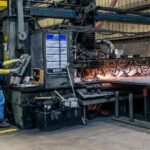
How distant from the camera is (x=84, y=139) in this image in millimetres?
4508

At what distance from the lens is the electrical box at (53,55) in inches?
202

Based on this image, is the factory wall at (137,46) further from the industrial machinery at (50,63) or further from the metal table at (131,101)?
the metal table at (131,101)

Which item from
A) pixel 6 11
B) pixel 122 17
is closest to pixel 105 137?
pixel 6 11

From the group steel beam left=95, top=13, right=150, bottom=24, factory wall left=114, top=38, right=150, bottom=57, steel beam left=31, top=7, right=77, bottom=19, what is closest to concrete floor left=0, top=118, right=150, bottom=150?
steel beam left=31, top=7, right=77, bottom=19

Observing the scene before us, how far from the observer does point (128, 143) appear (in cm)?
428

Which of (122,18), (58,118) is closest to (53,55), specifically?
(58,118)

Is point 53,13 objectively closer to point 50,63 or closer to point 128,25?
point 50,63

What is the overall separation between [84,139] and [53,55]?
5.00 feet

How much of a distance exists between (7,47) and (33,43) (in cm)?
47

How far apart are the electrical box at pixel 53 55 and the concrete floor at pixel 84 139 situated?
0.85 meters

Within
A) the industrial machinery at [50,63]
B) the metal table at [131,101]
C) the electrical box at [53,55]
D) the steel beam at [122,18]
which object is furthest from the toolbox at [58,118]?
the steel beam at [122,18]

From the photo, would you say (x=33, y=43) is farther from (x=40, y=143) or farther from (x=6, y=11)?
(x=40, y=143)

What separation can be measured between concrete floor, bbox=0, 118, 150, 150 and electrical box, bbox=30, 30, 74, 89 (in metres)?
0.85

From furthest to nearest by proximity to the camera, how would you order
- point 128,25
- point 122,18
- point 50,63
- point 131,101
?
1. point 128,25
2. point 122,18
3. point 131,101
4. point 50,63
